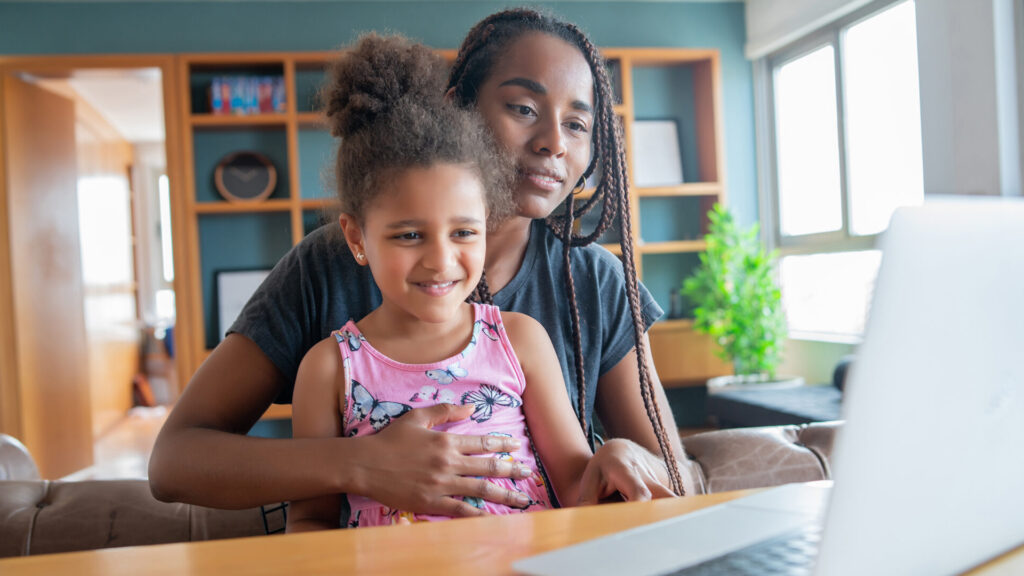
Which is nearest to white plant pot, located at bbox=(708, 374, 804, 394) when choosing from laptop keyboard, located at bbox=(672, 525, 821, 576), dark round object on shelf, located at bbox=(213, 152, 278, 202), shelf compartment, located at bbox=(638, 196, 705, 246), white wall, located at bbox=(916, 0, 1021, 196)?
Result: shelf compartment, located at bbox=(638, 196, 705, 246)

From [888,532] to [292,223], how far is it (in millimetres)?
4942

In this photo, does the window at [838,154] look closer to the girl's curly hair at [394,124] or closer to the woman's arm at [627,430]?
the woman's arm at [627,430]

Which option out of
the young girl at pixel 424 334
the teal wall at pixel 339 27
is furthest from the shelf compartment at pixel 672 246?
the young girl at pixel 424 334

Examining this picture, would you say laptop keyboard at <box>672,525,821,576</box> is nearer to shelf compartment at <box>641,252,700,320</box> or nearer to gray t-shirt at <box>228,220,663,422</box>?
gray t-shirt at <box>228,220,663,422</box>

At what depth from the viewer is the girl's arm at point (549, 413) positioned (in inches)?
45.4

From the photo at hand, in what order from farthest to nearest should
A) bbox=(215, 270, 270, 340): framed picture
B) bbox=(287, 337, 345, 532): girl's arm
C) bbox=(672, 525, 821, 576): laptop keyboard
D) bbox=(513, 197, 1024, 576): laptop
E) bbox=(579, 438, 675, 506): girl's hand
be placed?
1. bbox=(215, 270, 270, 340): framed picture
2. bbox=(287, 337, 345, 532): girl's arm
3. bbox=(579, 438, 675, 506): girl's hand
4. bbox=(672, 525, 821, 576): laptop keyboard
5. bbox=(513, 197, 1024, 576): laptop

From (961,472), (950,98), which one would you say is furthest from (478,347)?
(950,98)

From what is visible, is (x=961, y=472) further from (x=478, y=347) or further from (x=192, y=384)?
(x=192, y=384)

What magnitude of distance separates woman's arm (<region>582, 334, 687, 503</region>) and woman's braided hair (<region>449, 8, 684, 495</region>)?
31 millimetres

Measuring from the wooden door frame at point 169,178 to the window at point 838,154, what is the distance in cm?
376

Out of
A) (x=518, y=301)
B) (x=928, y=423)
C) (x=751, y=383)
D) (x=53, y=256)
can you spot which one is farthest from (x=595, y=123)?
(x=53, y=256)

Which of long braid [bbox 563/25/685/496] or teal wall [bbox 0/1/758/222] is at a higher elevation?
teal wall [bbox 0/1/758/222]

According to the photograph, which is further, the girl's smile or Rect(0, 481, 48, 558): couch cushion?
Rect(0, 481, 48, 558): couch cushion

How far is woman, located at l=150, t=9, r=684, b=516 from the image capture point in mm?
1181
